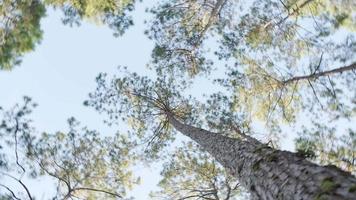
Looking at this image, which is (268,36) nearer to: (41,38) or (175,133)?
(175,133)

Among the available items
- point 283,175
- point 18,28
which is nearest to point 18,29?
point 18,28

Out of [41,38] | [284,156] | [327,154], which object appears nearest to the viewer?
[284,156]

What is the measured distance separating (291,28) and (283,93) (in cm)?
180

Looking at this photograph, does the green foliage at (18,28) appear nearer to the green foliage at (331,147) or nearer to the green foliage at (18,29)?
the green foliage at (18,29)

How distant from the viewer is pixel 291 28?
1155 centimetres

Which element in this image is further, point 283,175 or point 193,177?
point 193,177

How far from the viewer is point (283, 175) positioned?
3990 millimetres

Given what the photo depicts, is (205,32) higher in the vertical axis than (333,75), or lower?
higher

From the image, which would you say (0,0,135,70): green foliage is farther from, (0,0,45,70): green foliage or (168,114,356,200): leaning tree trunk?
(168,114,356,200): leaning tree trunk

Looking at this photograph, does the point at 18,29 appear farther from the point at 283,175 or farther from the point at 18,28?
the point at 283,175

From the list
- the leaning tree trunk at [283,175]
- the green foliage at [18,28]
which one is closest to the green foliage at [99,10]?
the green foliage at [18,28]

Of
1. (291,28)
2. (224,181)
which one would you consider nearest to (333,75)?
(291,28)

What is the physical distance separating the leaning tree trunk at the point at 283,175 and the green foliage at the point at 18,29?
4.13 m

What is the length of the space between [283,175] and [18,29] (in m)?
5.99
